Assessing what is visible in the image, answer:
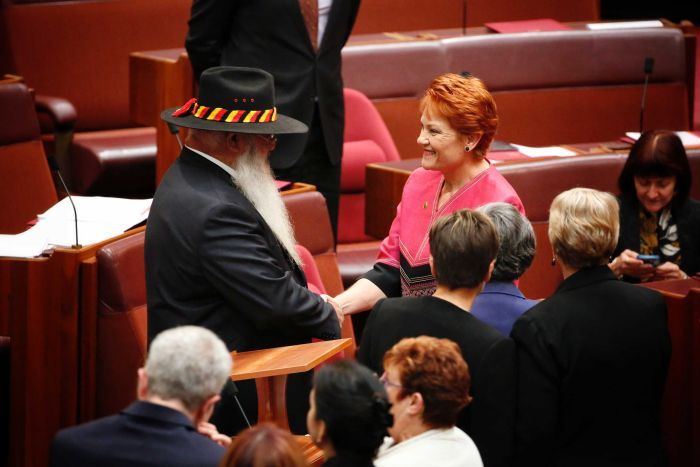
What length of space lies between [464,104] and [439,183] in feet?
0.84

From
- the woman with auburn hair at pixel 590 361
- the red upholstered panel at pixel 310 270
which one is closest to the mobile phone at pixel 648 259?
the red upholstered panel at pixel 310 270

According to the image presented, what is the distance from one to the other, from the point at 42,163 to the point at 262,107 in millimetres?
2128

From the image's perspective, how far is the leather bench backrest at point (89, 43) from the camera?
5902 mm

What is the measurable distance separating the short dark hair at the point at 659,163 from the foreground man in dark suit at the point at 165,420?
2.23 meters

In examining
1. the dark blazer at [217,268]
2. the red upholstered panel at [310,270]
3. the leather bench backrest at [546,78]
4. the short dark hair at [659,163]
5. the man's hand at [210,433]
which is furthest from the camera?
the leather bench backrest at [546,78]

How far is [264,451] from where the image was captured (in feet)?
6.04

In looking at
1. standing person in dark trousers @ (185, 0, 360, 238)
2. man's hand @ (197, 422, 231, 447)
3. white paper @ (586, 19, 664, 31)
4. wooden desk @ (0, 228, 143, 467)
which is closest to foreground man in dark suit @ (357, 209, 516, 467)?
man's hand @ (197, 422, 231, 447)

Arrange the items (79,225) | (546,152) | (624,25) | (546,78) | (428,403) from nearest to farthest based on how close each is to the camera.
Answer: (428,403) < (79,225) < (546,152) < (546,78) < (624,25)

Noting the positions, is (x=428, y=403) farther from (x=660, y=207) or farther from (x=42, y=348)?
(x=660, y=207)

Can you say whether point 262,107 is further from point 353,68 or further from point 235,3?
point 353,68

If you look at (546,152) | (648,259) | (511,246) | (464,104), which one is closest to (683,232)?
(648,259)

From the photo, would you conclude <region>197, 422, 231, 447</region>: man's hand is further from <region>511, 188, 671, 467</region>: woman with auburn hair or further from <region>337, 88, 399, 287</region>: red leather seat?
<region>337, 88, 399, 287</region>: red leather seat

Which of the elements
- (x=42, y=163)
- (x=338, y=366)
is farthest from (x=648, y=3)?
(x=338, y=366)

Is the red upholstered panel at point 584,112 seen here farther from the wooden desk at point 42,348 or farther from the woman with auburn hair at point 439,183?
the wooden desk at point 42,348
